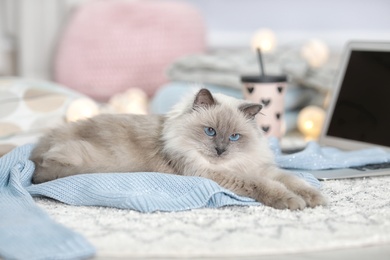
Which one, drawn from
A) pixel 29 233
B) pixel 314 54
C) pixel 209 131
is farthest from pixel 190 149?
pixel 314 54

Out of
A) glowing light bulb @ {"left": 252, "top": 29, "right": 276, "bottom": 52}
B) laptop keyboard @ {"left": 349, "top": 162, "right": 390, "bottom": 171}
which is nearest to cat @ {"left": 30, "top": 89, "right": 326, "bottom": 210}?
laptop keyboard @ {"left": 349, "top": 162, "right": 390, "bottom": 171}

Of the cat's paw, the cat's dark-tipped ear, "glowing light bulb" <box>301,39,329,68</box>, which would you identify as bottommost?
the cat's paw

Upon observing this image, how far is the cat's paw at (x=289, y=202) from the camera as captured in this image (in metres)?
1.31

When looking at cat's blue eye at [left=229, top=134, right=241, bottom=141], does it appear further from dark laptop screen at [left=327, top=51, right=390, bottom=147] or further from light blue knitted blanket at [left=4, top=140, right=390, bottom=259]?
dark laptop screen at [left=327, top=51, right=390, bottom=147]

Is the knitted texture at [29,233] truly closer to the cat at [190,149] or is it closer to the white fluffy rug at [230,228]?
the white fluffy rug at [230,228]

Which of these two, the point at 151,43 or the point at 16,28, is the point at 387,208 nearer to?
the point at 151,43

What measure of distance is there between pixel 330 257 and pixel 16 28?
2964mm

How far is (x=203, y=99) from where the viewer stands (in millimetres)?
1458

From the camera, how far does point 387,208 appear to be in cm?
132

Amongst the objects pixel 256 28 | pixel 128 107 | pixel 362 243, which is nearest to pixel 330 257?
pixel 362 243

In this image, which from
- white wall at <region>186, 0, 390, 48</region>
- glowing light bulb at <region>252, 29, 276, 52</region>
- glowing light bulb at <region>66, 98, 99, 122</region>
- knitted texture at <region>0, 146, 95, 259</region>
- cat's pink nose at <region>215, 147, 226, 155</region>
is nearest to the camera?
knitted texture at <region>0, 146, 95, 259</region>

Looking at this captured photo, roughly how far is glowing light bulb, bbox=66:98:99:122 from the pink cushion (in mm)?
794

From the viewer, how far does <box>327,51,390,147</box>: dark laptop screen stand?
190 centimetres

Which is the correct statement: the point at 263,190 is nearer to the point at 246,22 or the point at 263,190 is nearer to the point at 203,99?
the point at 203,99
